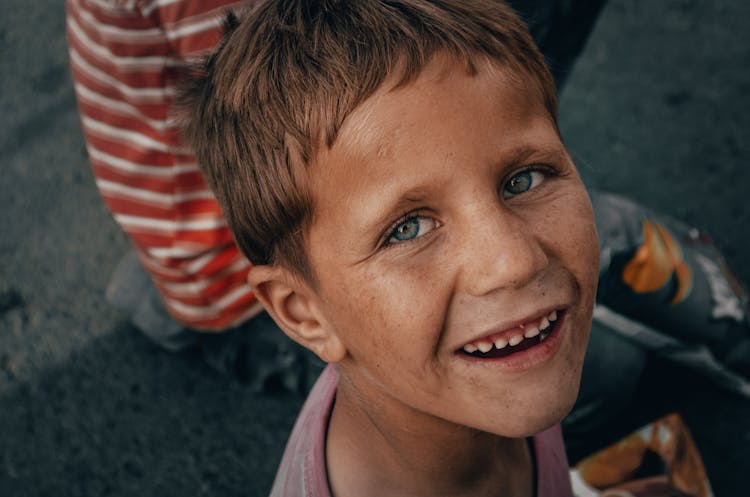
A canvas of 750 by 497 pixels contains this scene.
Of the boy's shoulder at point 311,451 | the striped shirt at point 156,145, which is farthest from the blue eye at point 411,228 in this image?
the striped shirt at point 156,145

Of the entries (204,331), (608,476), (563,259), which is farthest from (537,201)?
(204,331)

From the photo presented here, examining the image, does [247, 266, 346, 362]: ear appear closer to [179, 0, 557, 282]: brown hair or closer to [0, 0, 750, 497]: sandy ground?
[179, 0, 557, 282]: brown hair

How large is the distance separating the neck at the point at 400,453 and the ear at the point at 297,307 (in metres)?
0.13

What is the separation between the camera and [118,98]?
1943 millimetres

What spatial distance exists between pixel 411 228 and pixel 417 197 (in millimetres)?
64

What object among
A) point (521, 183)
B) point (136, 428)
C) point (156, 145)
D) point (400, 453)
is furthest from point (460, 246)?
point (136, 428)

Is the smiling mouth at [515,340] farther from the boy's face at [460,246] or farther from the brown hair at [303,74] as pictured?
the brown hair at [303,74]

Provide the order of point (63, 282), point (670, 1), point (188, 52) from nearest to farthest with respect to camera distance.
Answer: point (188, 52), point (63, 282), point (670, 1)

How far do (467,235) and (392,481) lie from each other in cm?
57

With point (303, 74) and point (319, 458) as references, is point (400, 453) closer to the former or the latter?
point (319, 458)

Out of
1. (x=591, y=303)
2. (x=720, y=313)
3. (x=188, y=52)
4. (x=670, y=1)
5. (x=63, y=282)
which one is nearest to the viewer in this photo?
(x=591, y=303)

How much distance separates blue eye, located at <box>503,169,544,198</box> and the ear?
344 millimetres

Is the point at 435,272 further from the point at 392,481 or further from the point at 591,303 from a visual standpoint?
the point at 392,481

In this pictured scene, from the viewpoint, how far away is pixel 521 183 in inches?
43.7
